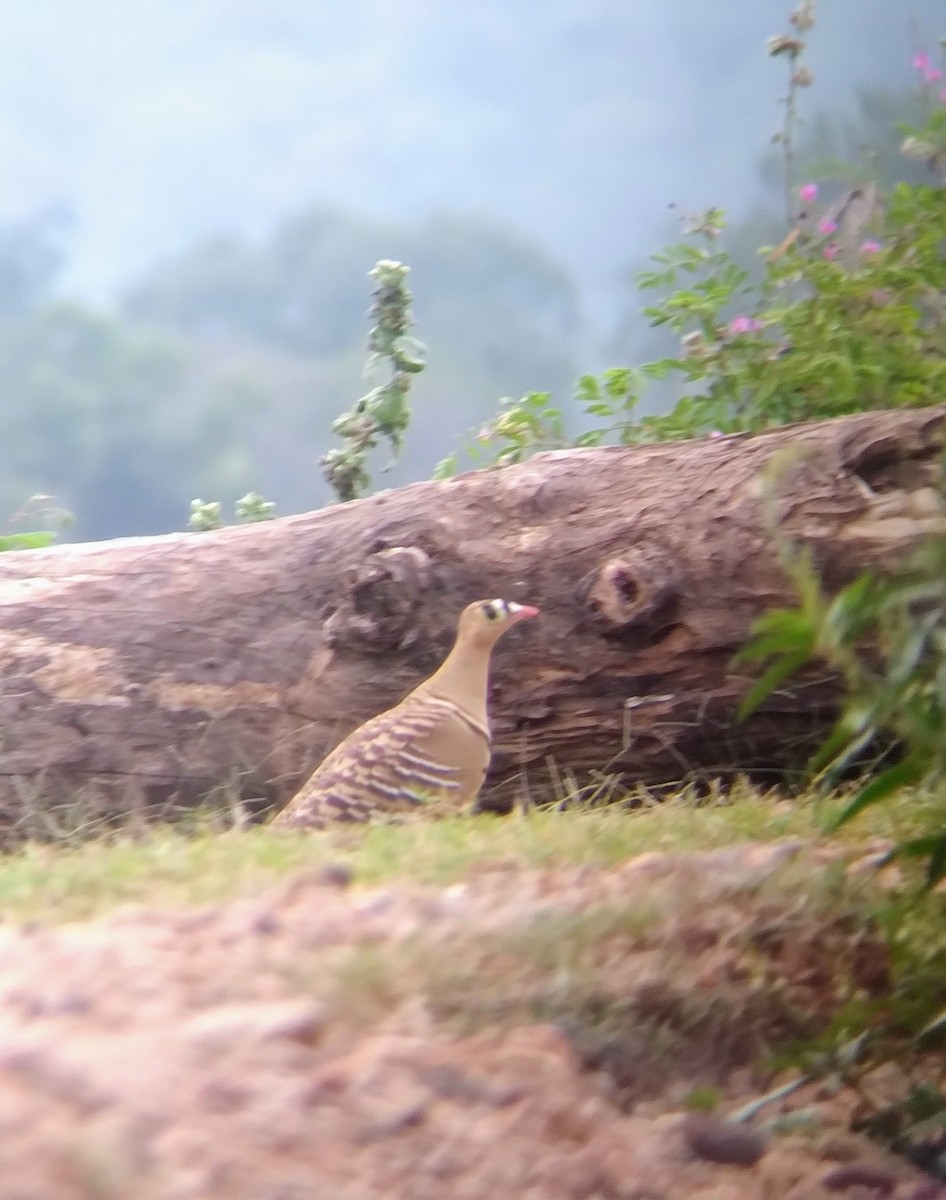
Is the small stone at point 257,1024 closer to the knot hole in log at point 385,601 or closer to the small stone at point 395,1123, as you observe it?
the small stone at point 395,1123

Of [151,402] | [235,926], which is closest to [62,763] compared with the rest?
[235,926]

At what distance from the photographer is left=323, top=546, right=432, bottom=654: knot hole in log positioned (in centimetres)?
222

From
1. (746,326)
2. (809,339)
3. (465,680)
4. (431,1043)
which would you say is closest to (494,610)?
(465,680)

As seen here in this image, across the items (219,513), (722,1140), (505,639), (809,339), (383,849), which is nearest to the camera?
A: (722,1140)

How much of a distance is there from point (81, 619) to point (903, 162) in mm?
3451

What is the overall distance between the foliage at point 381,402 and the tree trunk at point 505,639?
105 cm

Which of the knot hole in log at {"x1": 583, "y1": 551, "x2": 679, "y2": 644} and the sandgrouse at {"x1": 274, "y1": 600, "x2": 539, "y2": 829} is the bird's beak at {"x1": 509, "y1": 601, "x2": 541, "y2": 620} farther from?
the knot hole in log at {"x1": 583, "y1": 551, "x2": 679, "y2": 644}

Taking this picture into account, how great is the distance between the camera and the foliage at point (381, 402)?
339cm

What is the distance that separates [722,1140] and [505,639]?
138 centimetres

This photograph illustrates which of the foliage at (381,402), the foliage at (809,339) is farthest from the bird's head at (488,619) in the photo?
the foliage at (381,402)

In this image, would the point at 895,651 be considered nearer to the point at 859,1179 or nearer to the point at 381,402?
the point at 859,1179

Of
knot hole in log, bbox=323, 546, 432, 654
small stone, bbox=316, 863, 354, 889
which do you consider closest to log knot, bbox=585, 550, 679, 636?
knot hole in log, bbox=323, 546, 432, 654

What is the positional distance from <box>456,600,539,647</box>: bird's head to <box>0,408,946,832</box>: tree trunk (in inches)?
7.8

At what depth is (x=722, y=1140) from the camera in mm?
931
